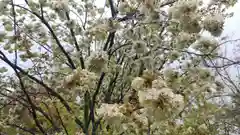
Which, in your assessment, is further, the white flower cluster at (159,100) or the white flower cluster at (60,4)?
the white flower cluster at (60,4)

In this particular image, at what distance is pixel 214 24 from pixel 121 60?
2477mm

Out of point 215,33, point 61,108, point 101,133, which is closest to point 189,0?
point 215,33

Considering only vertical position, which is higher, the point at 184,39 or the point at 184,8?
the point at 184,39

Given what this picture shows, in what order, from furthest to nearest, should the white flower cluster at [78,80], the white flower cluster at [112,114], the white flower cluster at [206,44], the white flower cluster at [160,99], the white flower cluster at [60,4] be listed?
the white flower cluster at [60,4] < the white flower cluster at [206,44] < the white flower cluster at [78,80] < the white flower cluster at [112,114] < the white flower cluster at [160,99]

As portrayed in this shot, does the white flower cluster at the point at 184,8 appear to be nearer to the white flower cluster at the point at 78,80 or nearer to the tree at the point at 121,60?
the tree at the point at 121,60

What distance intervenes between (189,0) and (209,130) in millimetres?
5789

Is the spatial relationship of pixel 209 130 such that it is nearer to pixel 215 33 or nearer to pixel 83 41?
pixel 83 41

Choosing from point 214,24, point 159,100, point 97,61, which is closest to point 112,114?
point 159,100

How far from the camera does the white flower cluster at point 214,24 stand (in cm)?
222

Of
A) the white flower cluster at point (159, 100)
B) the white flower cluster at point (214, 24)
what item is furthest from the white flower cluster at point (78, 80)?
the white flower cluster at point (214, 24)

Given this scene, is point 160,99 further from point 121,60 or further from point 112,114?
point 121,60

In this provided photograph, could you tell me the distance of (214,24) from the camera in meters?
2.23

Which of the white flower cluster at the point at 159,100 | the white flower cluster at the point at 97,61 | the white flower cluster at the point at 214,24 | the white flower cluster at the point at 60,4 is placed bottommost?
the white flower cluster at the point at 159,100

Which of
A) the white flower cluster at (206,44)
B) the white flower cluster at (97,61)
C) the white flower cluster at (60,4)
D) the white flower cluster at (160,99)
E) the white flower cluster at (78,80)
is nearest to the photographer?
the white flower cluster at (160,99)
